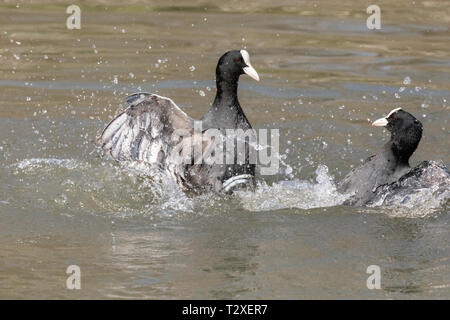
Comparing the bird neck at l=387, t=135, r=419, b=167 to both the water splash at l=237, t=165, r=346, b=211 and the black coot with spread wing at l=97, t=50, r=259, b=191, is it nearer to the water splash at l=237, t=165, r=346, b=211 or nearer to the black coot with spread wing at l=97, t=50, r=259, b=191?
the water splash at l=237, t=165, r=346, b=211

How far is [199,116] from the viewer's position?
8.09m

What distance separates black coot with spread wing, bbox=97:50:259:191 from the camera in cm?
617

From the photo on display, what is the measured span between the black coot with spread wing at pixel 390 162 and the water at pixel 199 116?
14 cm

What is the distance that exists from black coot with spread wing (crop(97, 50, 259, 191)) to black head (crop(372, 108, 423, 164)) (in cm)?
97

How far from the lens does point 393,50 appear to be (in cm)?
1016

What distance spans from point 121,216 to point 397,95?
12.8 feet

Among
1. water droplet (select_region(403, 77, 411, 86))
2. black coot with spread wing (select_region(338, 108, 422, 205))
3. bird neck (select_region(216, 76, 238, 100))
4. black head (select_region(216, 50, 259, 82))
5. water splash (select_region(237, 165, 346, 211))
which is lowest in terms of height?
water splash (select_region(237, 165, 346, 211))

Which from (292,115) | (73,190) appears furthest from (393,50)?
(73,190)

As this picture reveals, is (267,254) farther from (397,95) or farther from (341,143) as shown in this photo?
(397,95)
